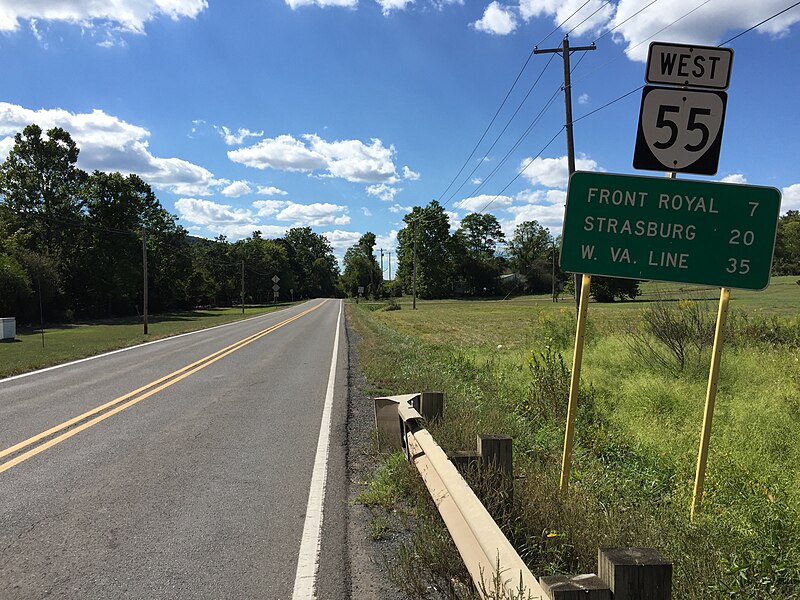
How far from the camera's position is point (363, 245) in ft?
498

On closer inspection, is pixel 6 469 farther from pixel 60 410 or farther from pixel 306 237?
pixel 306 237

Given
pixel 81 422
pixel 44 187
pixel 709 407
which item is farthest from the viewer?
pixel 44 187

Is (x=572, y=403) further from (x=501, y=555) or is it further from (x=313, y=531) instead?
(x=313, y=531)

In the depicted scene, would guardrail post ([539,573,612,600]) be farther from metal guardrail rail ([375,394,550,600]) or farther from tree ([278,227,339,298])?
tree ([278,227,339,298])

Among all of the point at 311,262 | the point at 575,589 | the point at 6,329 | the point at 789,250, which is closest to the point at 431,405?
the point at 575,589

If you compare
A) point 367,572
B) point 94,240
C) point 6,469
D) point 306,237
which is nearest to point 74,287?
point 94,240

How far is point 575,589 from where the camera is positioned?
2.07 metres

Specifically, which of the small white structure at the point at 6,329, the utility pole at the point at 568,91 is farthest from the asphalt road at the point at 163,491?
the small white structure at the point at 6,329

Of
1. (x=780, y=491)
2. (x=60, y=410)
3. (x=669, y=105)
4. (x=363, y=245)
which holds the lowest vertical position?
(x=60, y=410)

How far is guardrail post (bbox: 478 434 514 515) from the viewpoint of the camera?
3.78 meters

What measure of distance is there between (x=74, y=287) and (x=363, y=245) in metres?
102

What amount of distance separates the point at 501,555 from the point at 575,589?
582mm

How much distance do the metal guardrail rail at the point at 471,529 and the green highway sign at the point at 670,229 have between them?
1.77m

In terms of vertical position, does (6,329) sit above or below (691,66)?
below
